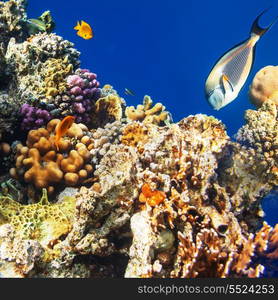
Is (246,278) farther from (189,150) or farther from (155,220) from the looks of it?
(189,150)

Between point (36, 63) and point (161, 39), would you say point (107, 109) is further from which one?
point (161, 39)

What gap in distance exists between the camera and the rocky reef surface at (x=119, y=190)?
2.74 meters

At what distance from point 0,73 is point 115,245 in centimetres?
363

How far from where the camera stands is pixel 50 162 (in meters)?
3.99

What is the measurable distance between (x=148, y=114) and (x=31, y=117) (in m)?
2.57

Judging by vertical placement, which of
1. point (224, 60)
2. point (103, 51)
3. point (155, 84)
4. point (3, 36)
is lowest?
point (224, 60)

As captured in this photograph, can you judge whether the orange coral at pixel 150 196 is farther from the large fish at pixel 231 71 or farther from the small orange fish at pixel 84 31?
the small orange fish at pixel 84 31

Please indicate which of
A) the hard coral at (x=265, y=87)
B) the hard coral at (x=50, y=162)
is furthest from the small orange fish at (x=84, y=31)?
the hard coral at (x=265, y=87)

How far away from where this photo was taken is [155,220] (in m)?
2.77

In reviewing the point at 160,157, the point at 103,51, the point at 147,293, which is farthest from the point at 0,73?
the point at 103,51

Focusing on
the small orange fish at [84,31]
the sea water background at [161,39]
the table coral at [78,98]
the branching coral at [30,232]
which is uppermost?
the sea water background at [161,39]

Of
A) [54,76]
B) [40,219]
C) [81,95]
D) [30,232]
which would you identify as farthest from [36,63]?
[30,232]

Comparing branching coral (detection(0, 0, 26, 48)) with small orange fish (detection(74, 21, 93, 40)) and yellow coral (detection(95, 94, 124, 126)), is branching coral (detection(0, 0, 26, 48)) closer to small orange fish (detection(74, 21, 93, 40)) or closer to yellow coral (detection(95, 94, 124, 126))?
small orange fish (detection(74, 21, 93, 40))

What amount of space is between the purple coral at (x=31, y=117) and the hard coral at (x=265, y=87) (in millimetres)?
4020
